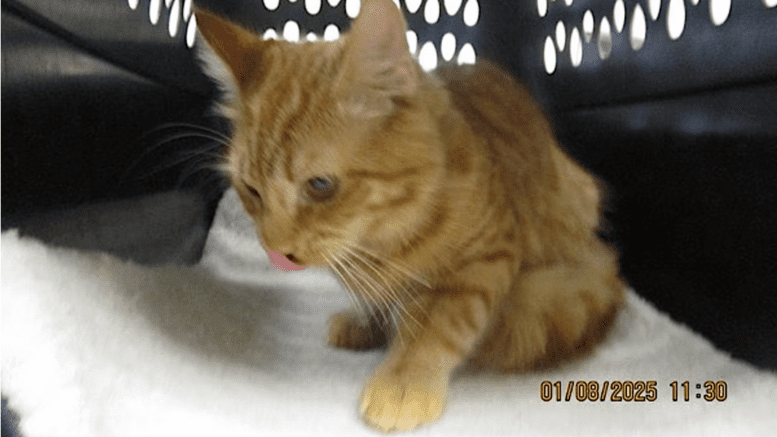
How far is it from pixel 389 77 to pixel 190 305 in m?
0.51

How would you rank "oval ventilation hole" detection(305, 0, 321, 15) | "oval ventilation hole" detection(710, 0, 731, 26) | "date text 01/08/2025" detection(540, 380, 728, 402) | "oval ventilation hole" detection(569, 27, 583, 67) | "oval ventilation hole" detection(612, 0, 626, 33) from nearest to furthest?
"date text 01/08/2025" detection(540, 380, 728, 402) < "oval ventilation hole" detection(710, 0, 731, 26) < "oval ventilation hole" detection(612, 0, 626, 33) < "oval ventilation hole" detection(569, 27, 583, 67) < "oval ventilation hole" detection(305, 0, 321, 15)

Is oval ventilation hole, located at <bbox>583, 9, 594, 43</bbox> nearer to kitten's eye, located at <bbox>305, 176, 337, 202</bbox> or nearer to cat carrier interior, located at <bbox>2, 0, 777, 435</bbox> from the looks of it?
cat carrier interior, located at <bbox>2, 0, 777, 435</bbox>

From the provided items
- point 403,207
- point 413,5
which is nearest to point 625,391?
point 403,207

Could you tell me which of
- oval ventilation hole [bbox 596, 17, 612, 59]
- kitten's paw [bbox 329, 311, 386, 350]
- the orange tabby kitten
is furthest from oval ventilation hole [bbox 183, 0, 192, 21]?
oval ventilation hole [bbox 596, 17, 612, 59]

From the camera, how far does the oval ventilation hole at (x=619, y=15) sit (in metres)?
1.18

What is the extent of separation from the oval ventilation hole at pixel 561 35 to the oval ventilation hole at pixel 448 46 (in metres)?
0.22

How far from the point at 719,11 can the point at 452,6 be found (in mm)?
597

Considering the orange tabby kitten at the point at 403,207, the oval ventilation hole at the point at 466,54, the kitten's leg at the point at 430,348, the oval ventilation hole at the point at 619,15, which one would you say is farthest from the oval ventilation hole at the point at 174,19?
the oval ventilation hole at the point at 619,15

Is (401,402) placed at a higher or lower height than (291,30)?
lower

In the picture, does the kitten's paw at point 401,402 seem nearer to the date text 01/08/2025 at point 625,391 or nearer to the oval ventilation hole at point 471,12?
the date text 01/08/2025 at point 625,391

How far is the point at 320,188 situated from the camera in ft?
2.48

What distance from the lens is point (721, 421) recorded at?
756 mm

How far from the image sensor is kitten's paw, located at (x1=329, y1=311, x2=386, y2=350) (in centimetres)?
101

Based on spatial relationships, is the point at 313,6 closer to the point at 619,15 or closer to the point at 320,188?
the point at 619,15
